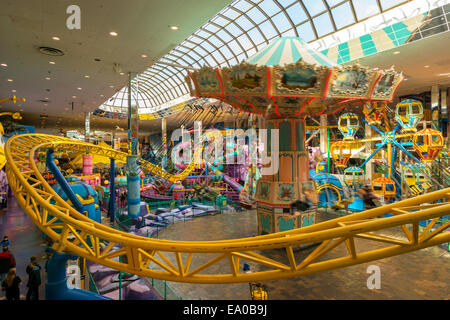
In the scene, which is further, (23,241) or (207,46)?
(207,46)

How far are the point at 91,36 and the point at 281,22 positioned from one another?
452 inches

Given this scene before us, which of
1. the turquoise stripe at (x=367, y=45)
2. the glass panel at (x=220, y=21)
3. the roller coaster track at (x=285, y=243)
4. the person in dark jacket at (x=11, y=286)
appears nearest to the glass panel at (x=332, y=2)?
the turquoise stripe at (x=367, y=45)

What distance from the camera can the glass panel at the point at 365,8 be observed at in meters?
12.2

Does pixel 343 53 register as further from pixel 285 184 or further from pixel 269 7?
pixel 285 184

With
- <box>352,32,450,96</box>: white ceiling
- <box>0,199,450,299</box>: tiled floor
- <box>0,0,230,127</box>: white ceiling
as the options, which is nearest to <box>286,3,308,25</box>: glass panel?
<box>352,32,450,96</box>: white ceiling

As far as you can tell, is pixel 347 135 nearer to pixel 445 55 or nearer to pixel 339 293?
pixel 445 55

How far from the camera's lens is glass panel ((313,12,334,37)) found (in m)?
13.8

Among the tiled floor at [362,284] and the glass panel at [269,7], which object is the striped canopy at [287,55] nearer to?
the tiled floor at [362,284]

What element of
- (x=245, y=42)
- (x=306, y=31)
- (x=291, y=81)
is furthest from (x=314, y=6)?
(x=291, y=81)

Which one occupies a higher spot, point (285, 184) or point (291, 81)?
point (291, 81)

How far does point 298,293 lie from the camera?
5496 millimetres

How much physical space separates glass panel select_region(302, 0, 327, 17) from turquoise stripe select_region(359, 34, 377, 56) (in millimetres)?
2782

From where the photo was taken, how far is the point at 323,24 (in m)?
14.1

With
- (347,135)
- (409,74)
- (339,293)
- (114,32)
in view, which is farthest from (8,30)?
(409,74)
